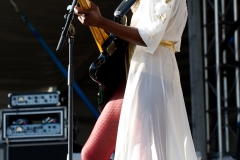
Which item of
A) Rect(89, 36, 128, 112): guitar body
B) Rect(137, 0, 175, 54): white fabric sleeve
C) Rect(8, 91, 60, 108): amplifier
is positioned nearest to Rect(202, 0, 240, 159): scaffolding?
Rect(8, 91, 60, 108): amplifier

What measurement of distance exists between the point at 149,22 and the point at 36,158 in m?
2.68

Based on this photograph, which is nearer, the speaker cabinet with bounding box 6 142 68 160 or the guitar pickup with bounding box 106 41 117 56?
the guitar pickup with bounding box 106 41 117 56

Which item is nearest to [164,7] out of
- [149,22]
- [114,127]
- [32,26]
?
[149,22]

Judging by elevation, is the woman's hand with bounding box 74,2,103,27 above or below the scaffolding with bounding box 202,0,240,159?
above

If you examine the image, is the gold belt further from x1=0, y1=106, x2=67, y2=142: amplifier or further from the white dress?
x1=0, y1=106, x2=67, y2=142: amplifier

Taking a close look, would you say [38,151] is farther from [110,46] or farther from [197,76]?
[110,46]

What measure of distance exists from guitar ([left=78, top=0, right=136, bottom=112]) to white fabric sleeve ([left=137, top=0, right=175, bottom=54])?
0.10 metres

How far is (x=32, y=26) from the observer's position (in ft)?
20.1

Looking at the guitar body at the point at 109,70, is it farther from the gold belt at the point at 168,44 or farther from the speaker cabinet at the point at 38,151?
the speaker cabinet at the point at 38,151

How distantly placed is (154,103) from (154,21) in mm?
324

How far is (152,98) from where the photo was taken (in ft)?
7.84

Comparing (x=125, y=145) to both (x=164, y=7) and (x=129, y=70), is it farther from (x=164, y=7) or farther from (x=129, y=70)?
(x=164, y=7)

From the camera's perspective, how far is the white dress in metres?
2.37

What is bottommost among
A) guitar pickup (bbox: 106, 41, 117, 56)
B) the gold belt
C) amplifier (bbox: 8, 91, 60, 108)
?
amplifier (bbox: 8, 91, 60, 108)
